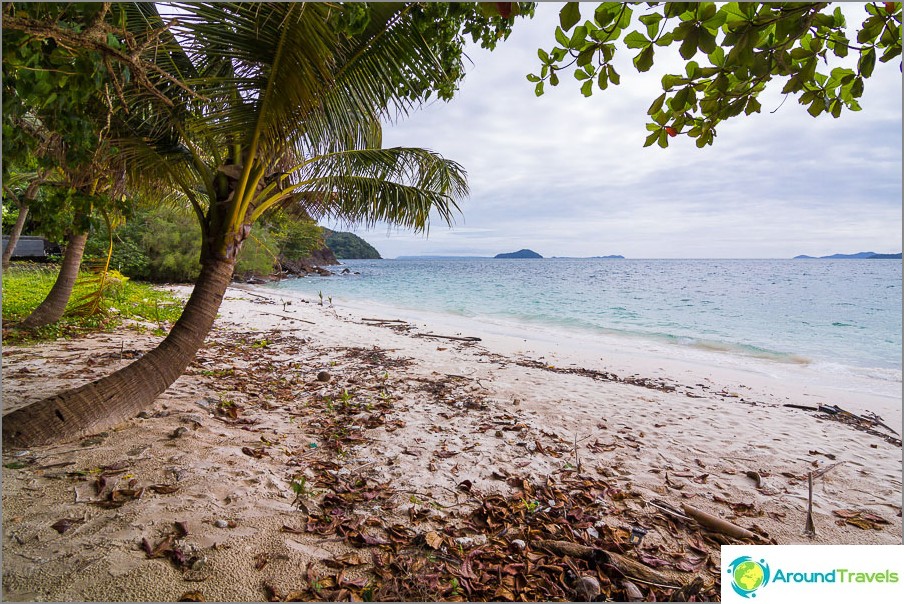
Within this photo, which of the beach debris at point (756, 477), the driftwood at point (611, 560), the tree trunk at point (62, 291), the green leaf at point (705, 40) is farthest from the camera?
the tree trunk at point (62, 291)

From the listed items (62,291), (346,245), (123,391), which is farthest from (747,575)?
(346,245)

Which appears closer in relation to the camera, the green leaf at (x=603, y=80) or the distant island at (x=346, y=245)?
the green leaf at (x=603, y=80)

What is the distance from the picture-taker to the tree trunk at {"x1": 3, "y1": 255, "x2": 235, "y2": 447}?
292cm

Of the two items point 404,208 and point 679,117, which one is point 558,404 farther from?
point 679,117

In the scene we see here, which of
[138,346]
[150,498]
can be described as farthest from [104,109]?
[138,346]

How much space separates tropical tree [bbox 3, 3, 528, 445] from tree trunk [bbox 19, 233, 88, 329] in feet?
11.1

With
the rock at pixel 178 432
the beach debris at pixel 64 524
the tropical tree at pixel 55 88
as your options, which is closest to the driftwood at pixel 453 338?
the rock at pixel 178 432

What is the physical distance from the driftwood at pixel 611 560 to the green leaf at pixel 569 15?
2620 millimetres

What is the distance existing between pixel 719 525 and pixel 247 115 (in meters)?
4.85

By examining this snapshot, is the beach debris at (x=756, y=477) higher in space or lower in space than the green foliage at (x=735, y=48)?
lower

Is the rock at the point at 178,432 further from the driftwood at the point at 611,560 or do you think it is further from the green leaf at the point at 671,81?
the green leaf at the point at 671,81

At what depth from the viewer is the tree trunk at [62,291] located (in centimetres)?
661

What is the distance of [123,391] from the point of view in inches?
131

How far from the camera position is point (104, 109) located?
3.66 m
